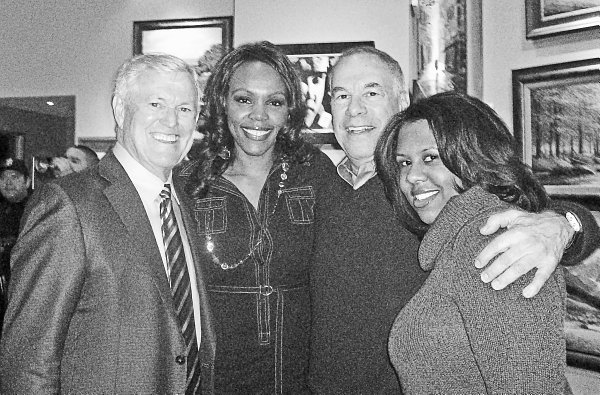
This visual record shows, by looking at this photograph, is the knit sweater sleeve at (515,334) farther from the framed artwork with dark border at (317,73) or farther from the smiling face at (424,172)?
the framed artwork with dark border at (317,73)

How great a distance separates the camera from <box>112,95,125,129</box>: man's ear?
163cm

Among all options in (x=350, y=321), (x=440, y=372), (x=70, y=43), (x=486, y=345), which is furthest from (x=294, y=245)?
(x=70, y=43)

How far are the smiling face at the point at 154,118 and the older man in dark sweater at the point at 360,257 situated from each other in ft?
2.12

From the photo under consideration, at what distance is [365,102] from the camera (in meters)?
1.95

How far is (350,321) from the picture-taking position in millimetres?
1748

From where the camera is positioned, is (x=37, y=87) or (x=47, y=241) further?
(x=37, y=87)

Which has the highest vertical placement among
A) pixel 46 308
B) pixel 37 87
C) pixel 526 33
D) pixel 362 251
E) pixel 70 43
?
pixel 70 43

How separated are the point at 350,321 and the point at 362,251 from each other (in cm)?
25

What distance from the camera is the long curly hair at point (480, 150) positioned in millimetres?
1259

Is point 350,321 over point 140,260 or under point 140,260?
under

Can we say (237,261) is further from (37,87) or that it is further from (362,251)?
(37,87)

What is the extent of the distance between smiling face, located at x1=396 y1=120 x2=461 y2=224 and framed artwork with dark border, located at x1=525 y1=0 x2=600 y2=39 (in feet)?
4.19

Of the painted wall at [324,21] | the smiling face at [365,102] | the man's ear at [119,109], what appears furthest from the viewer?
the painted wall at [324,21]

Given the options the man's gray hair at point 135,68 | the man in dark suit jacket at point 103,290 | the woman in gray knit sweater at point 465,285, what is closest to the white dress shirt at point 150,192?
the man in dark suit jacket at point 103,290
